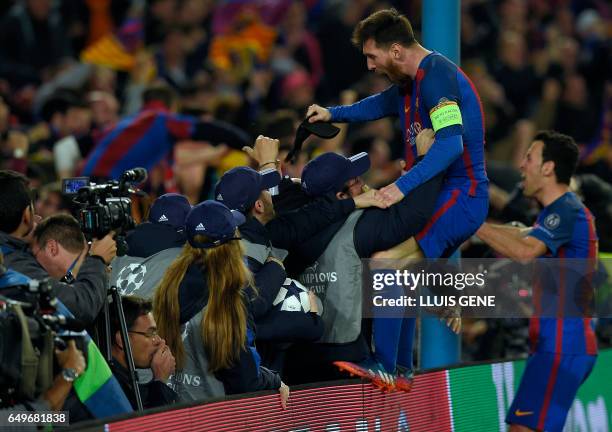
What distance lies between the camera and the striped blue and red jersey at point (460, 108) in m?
6.20

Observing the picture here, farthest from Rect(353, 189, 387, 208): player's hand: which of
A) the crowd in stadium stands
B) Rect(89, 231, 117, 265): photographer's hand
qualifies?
Rect(89, 231, 117, 265): photographer's hand

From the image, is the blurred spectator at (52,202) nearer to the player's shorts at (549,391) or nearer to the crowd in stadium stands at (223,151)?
the crowd in stadium stands at (223,151)

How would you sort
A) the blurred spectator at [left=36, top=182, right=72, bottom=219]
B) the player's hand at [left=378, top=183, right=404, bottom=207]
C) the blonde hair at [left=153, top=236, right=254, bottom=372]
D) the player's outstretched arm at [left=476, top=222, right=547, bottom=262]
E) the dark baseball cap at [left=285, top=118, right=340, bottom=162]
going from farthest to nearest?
the blurred spectator at [left=36, top=182, right=72, bottom=219] → the player's outstretched arm at [left=476, top=222, right=547, bottom=262] → the dark baseball cap at [left=285, top=118, right=340, bottom=162] → the player's hand at [left=378, top=183, right=404, bottom=207] → the blonde hair at [left=153, top=236, right=254, bottom=372]

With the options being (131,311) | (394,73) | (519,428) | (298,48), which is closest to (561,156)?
(394,73)

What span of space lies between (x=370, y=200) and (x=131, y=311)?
50.6 inches

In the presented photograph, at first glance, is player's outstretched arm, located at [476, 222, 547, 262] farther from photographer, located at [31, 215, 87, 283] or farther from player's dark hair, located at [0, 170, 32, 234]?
player's dark hair, located at [0, 170, 32, 234]

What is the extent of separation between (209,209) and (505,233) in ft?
7.08

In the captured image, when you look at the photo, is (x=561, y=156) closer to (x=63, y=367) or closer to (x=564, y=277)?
(x=564, y=277)

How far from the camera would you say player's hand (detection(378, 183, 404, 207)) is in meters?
Result: 6.18

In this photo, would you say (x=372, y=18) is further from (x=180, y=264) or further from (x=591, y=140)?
(x=591, y=140)

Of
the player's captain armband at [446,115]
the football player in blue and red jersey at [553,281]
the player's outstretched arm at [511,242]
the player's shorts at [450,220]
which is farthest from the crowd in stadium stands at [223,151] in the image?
the football player in blue and red jersey at [553,281]

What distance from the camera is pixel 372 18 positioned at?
6.38m

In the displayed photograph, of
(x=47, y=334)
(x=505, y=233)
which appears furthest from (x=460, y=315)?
(x=47, y=334)

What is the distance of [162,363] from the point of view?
18.7 feet
